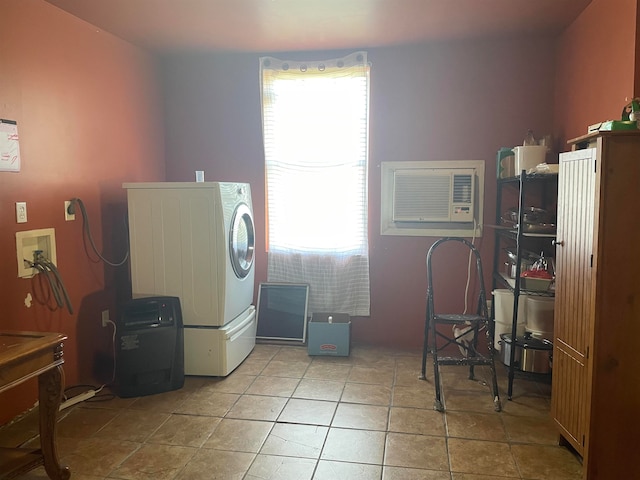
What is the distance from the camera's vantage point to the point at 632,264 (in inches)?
79.4

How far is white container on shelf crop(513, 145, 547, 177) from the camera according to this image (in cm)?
319

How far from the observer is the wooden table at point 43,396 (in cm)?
200

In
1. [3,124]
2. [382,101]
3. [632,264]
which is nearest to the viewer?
[632,264]

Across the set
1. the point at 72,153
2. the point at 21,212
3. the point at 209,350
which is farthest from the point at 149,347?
the point at 72,153

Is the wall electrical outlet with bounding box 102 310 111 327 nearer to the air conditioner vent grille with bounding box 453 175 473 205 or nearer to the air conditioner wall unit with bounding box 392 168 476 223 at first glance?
the air conditioner wall unit with bounding box 392 168 476 223

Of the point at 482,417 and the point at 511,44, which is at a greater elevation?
the point at 511,44

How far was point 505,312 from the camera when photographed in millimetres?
3367

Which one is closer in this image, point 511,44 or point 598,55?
point 598,55

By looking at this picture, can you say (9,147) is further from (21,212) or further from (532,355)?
(532,355)

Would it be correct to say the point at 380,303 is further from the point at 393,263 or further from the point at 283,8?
the point at 283,8

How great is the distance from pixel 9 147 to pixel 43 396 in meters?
1.30

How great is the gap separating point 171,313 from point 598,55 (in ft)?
9.59

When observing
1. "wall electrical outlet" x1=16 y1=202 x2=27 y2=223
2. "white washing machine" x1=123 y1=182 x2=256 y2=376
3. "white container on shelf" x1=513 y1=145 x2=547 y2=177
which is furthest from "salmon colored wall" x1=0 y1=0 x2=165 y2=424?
"white container on shelf" x1=513 y1=145 x2=547 y2=177

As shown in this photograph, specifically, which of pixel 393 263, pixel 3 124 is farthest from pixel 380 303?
pixel 3 124
